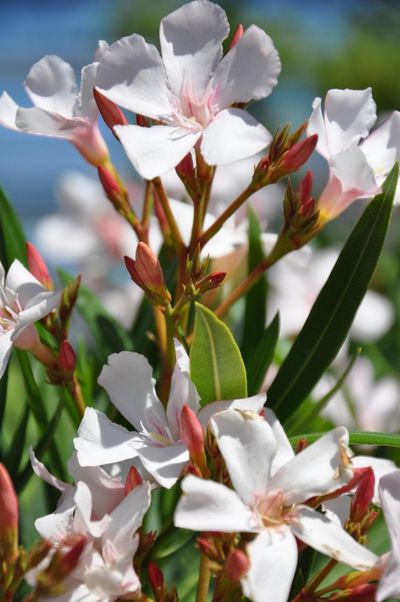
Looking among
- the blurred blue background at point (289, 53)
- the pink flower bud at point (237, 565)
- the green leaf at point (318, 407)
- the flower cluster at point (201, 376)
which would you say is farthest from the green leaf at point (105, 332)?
the blurred blue background at point (289, 53)

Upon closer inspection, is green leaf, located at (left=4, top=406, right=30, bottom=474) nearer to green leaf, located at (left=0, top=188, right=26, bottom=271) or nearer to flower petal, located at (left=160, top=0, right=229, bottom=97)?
green leaf, located at (left=0, top=188, right=26, bottom=271)

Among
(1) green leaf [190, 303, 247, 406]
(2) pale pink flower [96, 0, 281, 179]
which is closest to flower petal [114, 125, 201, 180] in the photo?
(2) pale pink flower [96, 0, 281, 179]

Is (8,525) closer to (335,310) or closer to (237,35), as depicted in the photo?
(335,310)

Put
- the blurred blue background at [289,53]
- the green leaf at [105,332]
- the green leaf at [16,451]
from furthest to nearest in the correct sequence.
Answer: the blurred blue background at [289,53] < the green leaf at [105,332] < the green leaf at [16,451]

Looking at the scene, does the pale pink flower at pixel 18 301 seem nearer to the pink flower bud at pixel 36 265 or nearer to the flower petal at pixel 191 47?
the pink flower bud at pixel 36 265

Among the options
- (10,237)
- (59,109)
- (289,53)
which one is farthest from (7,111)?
(289,53)
